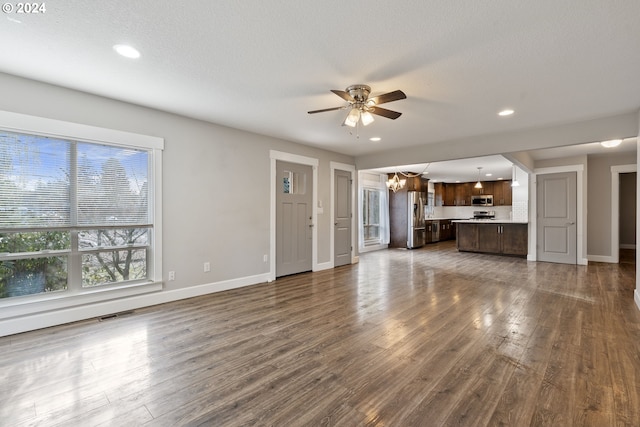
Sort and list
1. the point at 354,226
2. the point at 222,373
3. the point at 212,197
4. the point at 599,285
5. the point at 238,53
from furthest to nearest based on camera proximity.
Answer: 1. the point at 354,226
2. the point at 599,285
3. the point at 212,197
4. the point at 238,53
5. the point at 222,373

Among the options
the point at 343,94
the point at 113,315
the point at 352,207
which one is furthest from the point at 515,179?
the point at 113,315

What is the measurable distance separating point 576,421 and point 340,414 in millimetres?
1322

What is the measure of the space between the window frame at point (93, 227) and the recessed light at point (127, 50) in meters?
1.30

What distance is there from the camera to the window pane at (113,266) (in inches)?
134

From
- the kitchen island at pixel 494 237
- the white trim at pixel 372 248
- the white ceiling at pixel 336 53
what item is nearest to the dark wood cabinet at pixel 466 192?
the kitchen island at pixel 494 237

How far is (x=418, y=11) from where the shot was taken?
1.92 meters

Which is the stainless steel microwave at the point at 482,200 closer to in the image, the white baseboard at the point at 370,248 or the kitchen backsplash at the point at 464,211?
the kitchen backsplash at the point at 464,211

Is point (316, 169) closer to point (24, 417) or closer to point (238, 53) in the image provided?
point (238, 53)

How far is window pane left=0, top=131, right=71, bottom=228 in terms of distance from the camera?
288cm

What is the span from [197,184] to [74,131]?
1407 millimetres

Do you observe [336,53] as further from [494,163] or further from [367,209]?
[367,209]

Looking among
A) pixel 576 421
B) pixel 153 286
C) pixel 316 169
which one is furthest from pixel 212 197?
pixel 576 421

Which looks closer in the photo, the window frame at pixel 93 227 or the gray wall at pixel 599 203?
the window frame at pixel 93 227

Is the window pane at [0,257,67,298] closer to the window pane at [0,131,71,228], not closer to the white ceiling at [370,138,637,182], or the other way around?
the window pane at [0,131,71,228]
